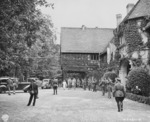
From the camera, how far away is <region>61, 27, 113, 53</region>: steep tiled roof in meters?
42.9

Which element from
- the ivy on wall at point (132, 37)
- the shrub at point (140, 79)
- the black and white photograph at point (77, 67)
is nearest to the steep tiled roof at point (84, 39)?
the black and white photograph at point (77, 67)

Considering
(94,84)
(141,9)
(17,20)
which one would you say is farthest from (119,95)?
(94,84)

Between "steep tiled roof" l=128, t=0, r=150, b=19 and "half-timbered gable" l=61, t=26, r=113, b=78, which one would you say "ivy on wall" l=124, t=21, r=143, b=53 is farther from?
"half-timbered gable" l=61, t=26, r=113, b=78

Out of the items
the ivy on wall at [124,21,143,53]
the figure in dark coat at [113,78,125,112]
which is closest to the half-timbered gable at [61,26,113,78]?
the ivy on wall at [124,21,143,53]

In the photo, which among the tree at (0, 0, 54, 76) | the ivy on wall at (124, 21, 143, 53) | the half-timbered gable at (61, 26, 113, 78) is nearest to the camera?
the tree at (0, 0, 54, 76)

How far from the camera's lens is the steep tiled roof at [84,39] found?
42.9 meters

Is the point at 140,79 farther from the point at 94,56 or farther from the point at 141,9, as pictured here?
the point at 94,56

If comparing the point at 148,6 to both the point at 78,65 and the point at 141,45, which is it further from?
the point at 78,65

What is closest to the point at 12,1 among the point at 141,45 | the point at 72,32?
the point at 141,45

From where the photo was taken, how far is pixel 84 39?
149 feet

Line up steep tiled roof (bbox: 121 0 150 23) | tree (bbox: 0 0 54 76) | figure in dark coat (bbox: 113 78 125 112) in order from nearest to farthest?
1. tree (bbox: 0 0 54 76)
2. figure in dark coat (bbox: 113 78 125 112)
3. steep tiled roof (bbox: 121 0 150 23)

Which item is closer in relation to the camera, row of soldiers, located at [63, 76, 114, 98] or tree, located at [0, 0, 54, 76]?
tree, located at [0, 0, 54, 76]

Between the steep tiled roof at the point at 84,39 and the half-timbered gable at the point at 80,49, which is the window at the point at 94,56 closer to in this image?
the half-timbered gable at the point at 80,49

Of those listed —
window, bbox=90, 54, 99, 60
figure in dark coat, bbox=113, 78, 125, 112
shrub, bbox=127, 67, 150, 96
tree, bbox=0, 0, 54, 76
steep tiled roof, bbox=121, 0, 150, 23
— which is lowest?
figure in dark coat, bbox=113, 78, 125, 112
